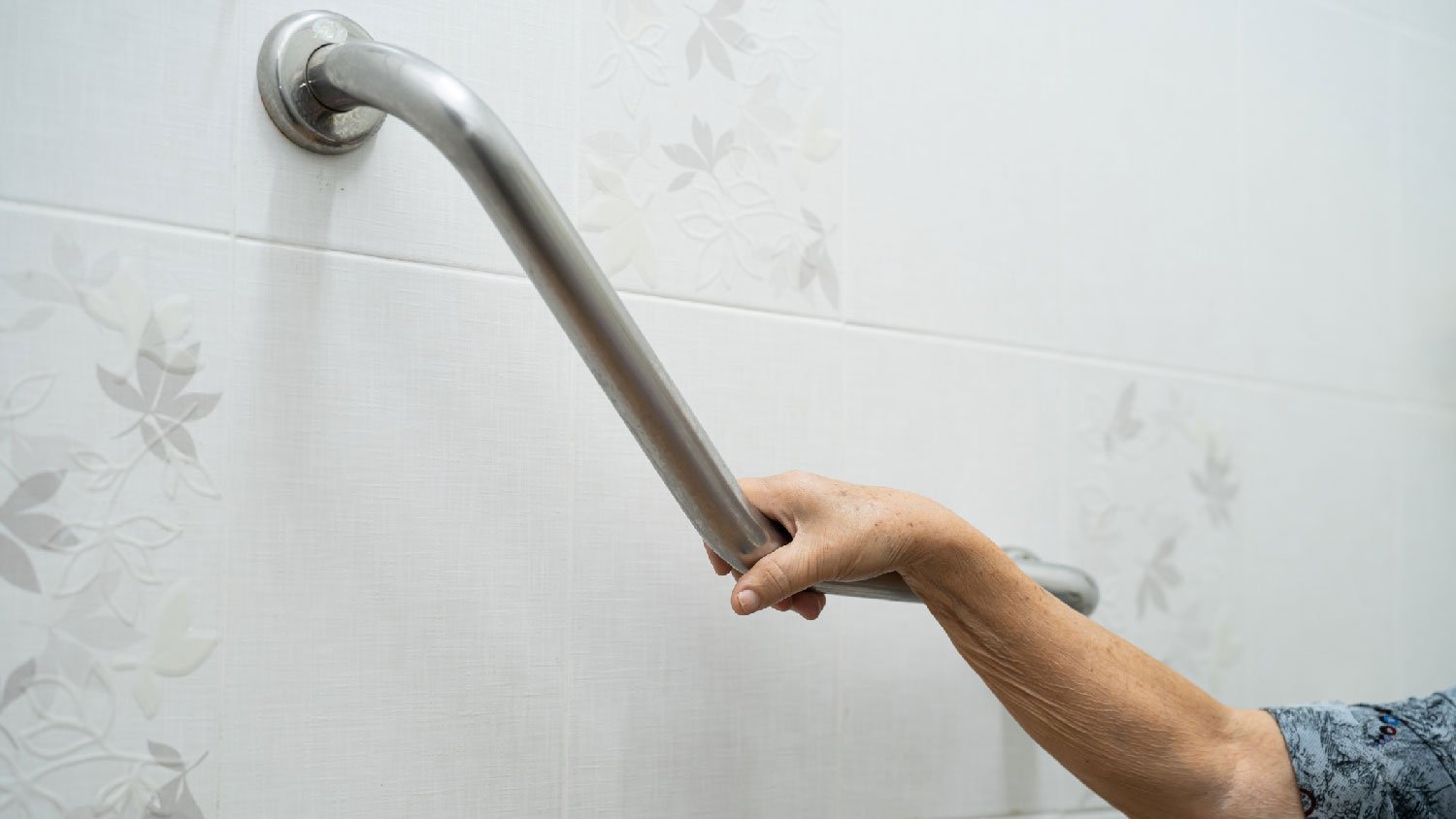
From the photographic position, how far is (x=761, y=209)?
0.74 meters

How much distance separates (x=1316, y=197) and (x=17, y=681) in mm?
1094

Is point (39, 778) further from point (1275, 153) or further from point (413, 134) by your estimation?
point (1275, 153)

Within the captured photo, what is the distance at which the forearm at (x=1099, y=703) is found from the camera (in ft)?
2.09

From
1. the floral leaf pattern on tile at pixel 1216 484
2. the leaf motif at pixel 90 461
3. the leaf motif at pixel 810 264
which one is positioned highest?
the leaf motif at pixel 810 264

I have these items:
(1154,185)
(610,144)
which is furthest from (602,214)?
(1154,185)

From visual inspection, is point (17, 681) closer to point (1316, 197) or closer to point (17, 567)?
point (17, 567)

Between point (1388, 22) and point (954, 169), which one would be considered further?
point (1388, 22)

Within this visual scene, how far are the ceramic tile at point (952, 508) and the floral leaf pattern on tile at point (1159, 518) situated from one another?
0.05 metres

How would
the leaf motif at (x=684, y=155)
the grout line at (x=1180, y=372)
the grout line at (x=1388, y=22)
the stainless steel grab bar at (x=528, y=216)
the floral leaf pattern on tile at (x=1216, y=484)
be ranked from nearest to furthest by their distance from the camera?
the stainless steel grab bar at (x=528, y=216)
the leaf motif at (x=684, y=155)
the grout line at (x=1180, y=372)
the floral leaf pattern on tile at (x=1216, y=484)
the grout line at (x=1388, y=22)

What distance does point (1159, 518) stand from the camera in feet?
3.11

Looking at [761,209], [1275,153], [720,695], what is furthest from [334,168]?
[1275,153]

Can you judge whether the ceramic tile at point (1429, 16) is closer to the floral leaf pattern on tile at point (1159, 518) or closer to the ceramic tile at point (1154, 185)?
the ceramic tile at point (1154, 185)

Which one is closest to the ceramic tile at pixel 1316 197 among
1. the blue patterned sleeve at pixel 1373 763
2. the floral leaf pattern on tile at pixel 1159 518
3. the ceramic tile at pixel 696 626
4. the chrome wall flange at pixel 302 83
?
the floral leaf pattern on tile at pixel 1159 518

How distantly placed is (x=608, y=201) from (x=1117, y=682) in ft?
1.32
